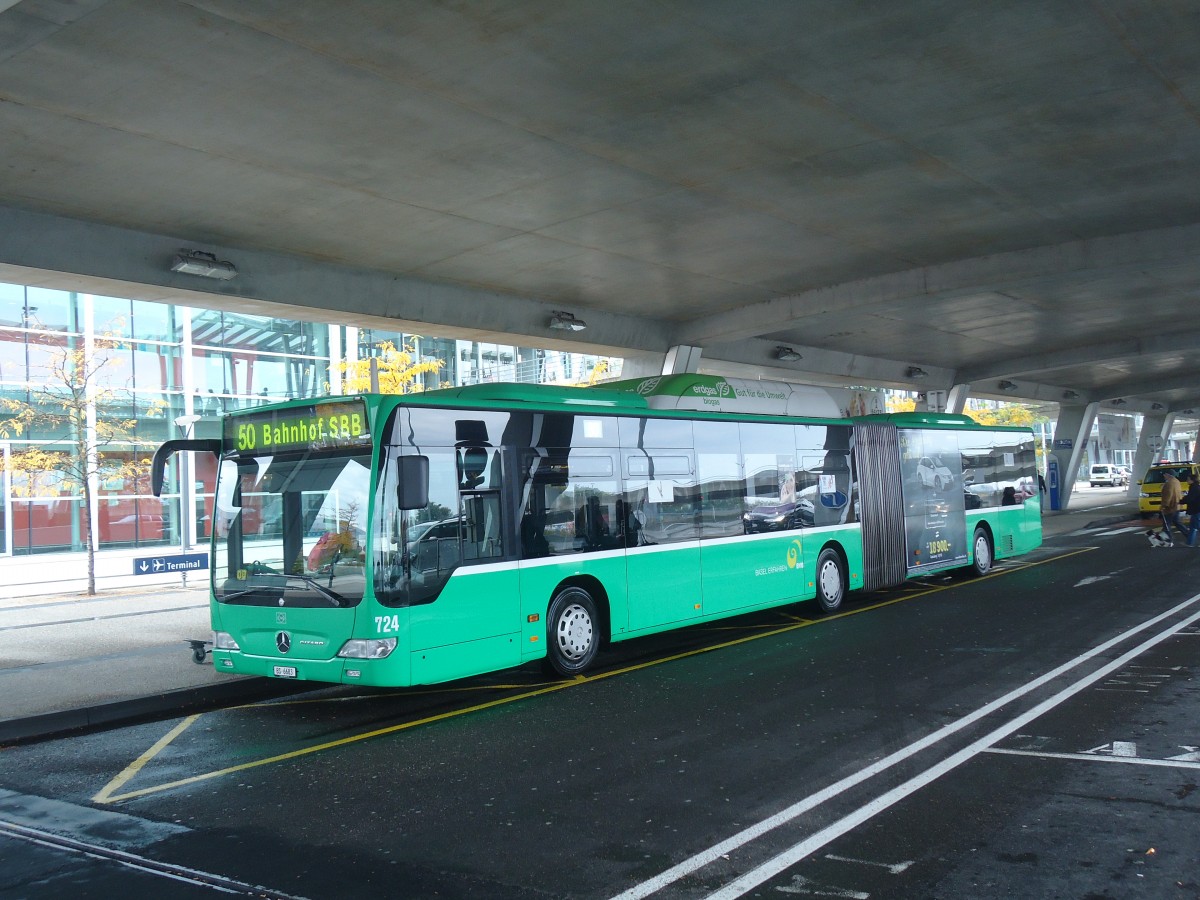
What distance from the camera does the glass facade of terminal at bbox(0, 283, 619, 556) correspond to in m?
23.5

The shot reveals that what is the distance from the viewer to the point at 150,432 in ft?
90.5

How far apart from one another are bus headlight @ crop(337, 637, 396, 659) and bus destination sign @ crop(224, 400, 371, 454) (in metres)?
1.86

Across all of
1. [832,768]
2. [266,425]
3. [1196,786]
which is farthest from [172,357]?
[1196,786]

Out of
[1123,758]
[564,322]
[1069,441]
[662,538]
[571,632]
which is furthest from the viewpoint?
[1069,441]

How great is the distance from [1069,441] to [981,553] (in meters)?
33.6

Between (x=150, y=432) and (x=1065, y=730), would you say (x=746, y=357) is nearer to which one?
(x=150, y=432)

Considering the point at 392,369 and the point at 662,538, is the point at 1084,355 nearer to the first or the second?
the point at 392,369

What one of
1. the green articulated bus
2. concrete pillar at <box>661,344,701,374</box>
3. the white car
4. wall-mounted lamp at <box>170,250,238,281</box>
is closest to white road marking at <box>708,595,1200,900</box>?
the green articulated bus

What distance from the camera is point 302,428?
10.1m

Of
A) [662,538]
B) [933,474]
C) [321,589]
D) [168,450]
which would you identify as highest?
[168,450]

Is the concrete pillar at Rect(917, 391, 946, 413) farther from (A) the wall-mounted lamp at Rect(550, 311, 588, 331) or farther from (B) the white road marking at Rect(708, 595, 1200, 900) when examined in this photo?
(B) the white road marking at Rect(708, 595, 1200, 900)

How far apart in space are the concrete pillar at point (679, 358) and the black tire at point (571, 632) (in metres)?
13.0

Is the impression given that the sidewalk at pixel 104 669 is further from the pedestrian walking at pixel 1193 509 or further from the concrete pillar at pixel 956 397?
the concrete pillar at pixel 956 397

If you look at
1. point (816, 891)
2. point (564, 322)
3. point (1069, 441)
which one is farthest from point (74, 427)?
point (1069, 441)
